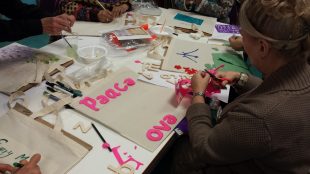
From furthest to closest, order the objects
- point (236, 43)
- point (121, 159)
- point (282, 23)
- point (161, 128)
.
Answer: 1. point (236, 43)
2. point (161, 128)
3. point (121, 159)
4. point (282, 23)

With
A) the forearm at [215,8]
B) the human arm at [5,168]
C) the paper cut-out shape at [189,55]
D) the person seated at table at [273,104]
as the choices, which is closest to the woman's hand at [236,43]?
the paper cut-out shape at [189,55]

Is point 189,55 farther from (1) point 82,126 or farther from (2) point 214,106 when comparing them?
(1) point 82,126

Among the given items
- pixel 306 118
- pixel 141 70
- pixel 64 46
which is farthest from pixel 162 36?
pixel 306 118

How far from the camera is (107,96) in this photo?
112 centimetres

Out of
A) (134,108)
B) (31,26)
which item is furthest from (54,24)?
(134,108)

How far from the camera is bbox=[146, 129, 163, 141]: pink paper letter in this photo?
3.12 ft

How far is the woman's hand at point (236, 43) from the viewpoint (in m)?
1.53

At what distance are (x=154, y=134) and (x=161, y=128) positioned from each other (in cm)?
4

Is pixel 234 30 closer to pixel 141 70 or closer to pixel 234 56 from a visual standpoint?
pixel 234 56

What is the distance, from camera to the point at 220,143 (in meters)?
0.83

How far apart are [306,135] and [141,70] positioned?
72cm

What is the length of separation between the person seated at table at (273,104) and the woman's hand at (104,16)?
3.36 feet

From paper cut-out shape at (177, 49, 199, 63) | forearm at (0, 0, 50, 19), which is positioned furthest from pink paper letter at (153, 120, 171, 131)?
forearm at (0, 0, 50, 19)

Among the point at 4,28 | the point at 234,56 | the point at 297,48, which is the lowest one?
the point at 234,56
